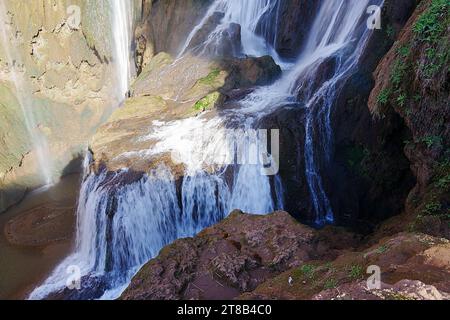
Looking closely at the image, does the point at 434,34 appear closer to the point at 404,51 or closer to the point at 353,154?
the point at 404,51

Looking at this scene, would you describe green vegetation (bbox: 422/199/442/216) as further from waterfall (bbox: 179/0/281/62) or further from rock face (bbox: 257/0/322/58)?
waterfall (bbox: 179/0/281/62)

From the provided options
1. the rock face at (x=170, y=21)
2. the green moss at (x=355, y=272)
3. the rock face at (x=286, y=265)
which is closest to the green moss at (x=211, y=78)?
the rock face at (x=170, y=21)

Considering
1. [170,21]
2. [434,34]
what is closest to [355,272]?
[434,34]

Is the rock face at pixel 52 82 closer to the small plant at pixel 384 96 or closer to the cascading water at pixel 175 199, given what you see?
the cascading water at pixel 175 199

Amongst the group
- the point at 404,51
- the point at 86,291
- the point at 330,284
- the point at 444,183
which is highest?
the point at 404,51

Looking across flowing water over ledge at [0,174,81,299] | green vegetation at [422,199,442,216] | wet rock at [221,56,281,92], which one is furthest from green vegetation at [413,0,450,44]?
flowing water over ledge at [0,174,81,299]
